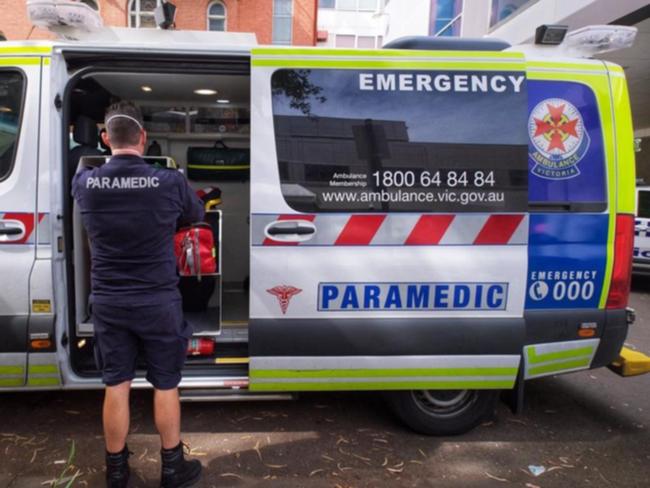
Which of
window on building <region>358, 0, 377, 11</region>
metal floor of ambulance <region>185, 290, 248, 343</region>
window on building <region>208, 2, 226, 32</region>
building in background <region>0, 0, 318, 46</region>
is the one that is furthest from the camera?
window on building <region>358, 0, 377, 11</region>

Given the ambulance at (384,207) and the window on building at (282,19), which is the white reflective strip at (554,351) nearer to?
the ambulance at (384,207)

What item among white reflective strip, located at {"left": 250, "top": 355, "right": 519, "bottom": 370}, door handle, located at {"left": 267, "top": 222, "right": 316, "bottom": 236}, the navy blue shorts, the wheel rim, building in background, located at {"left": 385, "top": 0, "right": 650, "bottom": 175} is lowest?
the wheel rim

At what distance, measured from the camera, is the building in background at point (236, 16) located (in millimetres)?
17984

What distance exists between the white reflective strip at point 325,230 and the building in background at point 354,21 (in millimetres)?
27984

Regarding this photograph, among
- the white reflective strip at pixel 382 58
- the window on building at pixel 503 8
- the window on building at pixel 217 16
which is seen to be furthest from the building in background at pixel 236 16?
the white reflective strip at pixel 382 58

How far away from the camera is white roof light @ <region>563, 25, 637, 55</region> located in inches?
116

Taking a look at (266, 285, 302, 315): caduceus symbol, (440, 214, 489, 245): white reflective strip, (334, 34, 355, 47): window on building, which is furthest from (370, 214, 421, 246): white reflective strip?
(334, 34, 355, 47): window on building

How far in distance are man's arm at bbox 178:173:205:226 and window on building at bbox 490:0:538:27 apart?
36.2ft

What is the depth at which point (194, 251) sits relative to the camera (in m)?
3.10

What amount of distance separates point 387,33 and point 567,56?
2729 cm

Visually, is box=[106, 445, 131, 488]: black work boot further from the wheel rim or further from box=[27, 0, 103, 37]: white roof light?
box=[27, 0, 103, 37]: white roof light

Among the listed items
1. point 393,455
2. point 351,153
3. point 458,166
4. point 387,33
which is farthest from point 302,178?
point 387,33

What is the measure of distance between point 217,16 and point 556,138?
1874 cm

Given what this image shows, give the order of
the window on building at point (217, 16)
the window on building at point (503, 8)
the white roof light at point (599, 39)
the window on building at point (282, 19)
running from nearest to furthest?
the white roof light at point (599, 39) < the window on building at point (503, 8) < the window on building at point (217, 16) < the window on building at point (282, 19)
